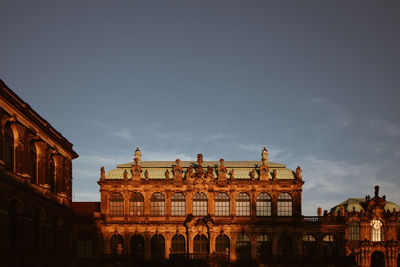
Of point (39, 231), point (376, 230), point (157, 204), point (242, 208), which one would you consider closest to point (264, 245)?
point (242, 208)

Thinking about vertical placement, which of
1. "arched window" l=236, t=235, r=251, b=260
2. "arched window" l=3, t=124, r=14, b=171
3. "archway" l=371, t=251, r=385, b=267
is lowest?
"archway" l=371, t=251, r=385, b=267

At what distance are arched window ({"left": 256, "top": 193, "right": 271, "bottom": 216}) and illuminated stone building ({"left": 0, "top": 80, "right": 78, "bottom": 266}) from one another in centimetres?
2797

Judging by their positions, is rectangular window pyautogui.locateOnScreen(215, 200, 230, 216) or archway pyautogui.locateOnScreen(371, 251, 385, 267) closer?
rectangular window pyautogui.locateOnScreen(215, 200, 230, 216)

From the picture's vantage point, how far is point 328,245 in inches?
2763

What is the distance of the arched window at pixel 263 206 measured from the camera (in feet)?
233

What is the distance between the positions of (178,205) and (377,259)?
33.1 m

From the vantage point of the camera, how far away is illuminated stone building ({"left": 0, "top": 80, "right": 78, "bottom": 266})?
3831 centimetres

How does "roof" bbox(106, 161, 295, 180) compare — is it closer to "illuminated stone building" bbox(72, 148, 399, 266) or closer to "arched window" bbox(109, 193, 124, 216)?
"illuminated stone building" bbox(72, 148, 399, 266)

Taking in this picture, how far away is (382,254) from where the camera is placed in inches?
3044

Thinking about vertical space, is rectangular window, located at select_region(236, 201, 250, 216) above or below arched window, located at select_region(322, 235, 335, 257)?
above

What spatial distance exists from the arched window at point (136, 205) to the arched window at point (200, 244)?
28.0 feet

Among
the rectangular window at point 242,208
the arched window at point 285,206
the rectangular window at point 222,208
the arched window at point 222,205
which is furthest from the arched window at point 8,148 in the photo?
the arched window at point 285,206

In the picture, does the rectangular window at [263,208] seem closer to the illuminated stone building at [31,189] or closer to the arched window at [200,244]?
the arched window at [200,244]

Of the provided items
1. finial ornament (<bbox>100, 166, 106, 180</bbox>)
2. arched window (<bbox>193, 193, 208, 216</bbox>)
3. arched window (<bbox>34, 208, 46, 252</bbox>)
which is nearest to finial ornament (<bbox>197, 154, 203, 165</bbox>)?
arched window (<bbox>193, 193, 208, 216</bbox>)
